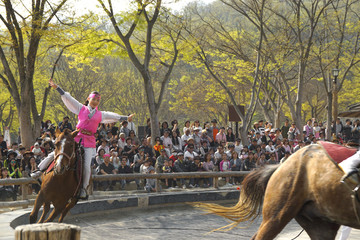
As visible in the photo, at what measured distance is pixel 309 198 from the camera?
591 cm

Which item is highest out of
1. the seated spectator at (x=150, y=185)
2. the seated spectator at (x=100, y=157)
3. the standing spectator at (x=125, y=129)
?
the standing spectator at (x=125, y=129)

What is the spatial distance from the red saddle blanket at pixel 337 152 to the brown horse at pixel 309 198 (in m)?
0.06

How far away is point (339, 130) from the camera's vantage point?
92.8 feet

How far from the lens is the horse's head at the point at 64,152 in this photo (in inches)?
348

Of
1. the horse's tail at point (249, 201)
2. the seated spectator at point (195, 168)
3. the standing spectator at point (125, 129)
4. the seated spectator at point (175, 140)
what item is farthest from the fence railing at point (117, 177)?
the horse's tail at point (249, 201)

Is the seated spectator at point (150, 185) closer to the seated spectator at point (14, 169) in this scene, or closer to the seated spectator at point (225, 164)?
the seated spectator at point (225, 164)

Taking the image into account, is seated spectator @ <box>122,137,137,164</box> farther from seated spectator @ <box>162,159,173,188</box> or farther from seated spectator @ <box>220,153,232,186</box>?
seated spectator @ <box>220,153,232,186</box>

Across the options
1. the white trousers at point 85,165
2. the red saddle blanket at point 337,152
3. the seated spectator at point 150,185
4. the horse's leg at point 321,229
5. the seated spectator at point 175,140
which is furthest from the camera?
the seated spectator at point 175,140

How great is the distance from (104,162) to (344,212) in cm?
1181

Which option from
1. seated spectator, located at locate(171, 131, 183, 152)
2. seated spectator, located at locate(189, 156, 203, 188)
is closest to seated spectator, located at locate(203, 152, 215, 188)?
seated spectator, located at locate(189, 156, 203, 188)

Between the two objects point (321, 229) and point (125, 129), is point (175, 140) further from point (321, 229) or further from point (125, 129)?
point (321, 229)

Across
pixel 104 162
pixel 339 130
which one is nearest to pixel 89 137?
pixel 104 162

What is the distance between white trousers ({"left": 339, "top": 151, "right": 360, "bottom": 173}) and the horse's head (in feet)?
16.0

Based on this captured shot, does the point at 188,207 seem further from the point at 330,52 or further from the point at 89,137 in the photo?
the point at 330,52
